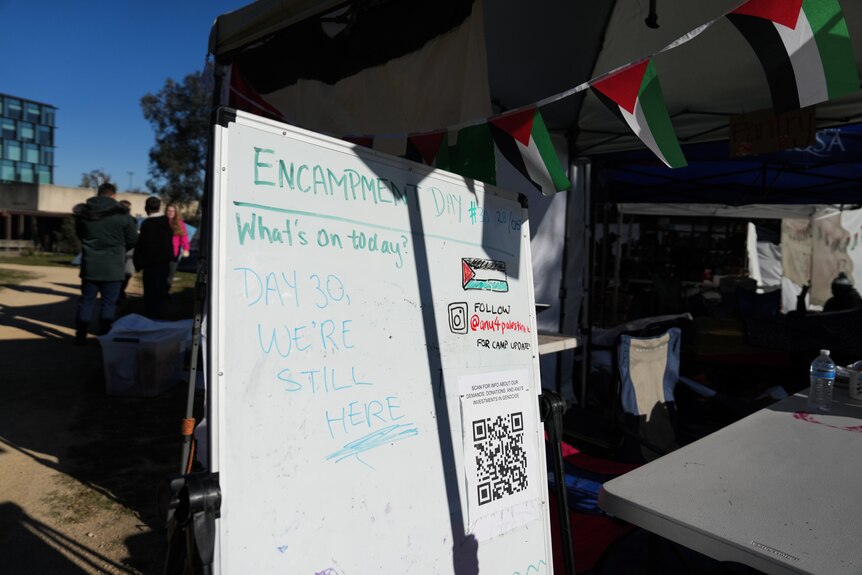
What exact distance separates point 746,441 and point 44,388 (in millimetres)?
5006

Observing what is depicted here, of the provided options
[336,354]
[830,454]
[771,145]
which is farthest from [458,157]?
[771,145]

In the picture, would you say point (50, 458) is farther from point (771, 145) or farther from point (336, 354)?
point (771, 145)

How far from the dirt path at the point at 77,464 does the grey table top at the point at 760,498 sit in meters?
2.06

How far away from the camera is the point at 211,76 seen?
418 centimetres

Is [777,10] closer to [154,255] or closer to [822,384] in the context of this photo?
[822,384]

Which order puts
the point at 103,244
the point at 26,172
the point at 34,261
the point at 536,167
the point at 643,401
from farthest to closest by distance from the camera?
the point at 26,172
the point at 34,261
the point at 103,244
the point at 643,401
the point at 536,167

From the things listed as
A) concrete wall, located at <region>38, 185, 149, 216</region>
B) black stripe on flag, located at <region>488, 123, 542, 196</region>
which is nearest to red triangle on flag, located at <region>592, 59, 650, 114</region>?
black stripe on flag, located at <region>488, 123, 542, 196</region>

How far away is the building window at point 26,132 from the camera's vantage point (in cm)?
6625

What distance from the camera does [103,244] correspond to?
5414 millimetres

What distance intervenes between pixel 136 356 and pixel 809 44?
4663mm

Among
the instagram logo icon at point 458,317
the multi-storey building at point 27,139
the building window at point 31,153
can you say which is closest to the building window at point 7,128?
the multi-storey building at point 27,139

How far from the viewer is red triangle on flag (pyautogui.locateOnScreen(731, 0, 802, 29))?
1.32 m

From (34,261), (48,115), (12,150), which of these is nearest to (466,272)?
(34,261)

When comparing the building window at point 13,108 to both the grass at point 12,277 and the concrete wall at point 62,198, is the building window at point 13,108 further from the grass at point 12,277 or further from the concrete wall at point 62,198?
the grass at point 12,277
